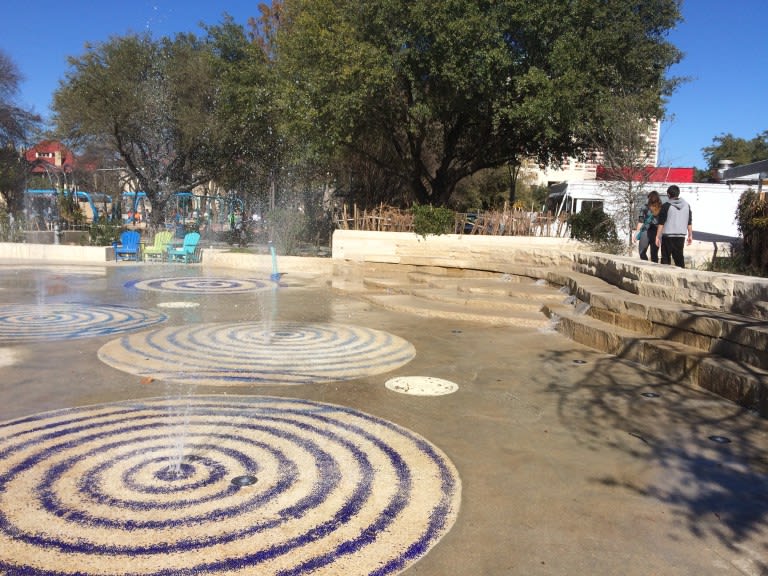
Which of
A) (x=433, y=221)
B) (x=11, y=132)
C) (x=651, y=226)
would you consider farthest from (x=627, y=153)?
(x=11, y=132)

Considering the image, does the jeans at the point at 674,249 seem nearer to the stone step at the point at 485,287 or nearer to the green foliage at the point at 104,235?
the stone step at the point at 485,287

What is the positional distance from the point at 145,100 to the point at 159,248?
894 cm

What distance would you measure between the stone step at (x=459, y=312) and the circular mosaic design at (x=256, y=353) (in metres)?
1.54

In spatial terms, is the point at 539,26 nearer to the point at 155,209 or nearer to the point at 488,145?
the point at 488,145

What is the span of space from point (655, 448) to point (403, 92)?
1702cm

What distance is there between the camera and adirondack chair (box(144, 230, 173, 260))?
56.0 ft

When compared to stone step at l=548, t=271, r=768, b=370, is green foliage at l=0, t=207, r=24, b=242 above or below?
above

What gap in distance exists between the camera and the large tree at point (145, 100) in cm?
2242

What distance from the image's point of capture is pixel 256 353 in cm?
661

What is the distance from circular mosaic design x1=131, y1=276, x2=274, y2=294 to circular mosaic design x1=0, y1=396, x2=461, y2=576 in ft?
23.6

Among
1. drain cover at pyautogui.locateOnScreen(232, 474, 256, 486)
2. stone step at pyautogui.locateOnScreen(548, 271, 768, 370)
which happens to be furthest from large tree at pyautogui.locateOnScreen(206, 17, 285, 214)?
drain cover at pyautogui.locateOnScreen(232, 474, 256, 486)

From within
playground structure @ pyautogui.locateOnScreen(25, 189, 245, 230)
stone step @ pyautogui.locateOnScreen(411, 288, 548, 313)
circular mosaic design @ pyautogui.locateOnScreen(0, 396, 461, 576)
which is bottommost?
circular mosaic design @ pyautogui.locateOnScreen(0, 396, 461, 576)

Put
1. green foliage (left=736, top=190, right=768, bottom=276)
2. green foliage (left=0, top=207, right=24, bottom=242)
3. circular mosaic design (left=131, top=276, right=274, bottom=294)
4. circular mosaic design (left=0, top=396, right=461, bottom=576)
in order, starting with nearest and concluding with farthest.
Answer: circular mosaic design (left=0, top=396, right=461, bottom=576) → green foliage (left=736, top=190, right=768, bottom=276) → circular mosaic design (left=131, top=276, right=274, bottom=294) → green foliage (left=0, top=207, right=24, bottom=242)

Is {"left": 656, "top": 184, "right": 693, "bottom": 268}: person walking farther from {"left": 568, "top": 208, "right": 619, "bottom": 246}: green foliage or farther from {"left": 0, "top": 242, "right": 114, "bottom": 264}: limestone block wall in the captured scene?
{"left": 0, "top": 242, "right": 114, "bottom": 264}: limestone block wall
